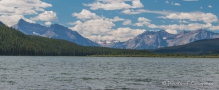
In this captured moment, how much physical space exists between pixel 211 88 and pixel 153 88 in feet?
33.6

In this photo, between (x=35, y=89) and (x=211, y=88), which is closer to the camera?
(x=35, y=89)

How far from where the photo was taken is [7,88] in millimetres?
52312

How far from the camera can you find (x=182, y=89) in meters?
53.6

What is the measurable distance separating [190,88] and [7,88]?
3100 centimetres

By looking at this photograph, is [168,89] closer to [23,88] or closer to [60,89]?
[60,89]

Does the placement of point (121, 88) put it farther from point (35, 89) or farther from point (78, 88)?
point (35, 89)

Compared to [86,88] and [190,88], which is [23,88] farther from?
[190,88]

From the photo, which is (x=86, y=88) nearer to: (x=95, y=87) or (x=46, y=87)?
(x=95, y=87)

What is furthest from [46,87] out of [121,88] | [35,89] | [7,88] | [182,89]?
[182,89]

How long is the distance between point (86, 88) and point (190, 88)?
18000 millimetres

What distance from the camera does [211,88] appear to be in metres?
55.2

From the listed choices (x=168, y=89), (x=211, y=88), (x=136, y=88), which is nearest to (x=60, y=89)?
(x=136, y=88)

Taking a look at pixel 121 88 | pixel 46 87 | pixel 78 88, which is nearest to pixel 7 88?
pixel 46 87

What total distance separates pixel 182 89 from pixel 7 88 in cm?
2917
